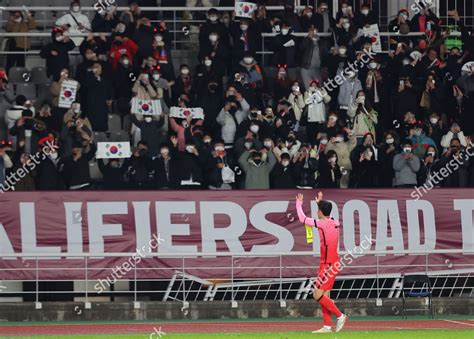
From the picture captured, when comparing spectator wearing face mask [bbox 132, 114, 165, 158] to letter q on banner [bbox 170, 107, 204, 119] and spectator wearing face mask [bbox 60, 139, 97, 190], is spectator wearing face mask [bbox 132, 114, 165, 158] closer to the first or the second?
letter q on banner [bbox 170, 107, 204, 119]

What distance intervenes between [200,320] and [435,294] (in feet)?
16.6

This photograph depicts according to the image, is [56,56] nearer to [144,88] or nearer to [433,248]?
[144,88]

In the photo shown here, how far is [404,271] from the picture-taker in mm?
30656

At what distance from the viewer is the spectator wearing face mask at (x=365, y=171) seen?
1289 inches

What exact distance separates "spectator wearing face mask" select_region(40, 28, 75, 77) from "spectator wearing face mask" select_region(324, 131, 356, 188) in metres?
6.29

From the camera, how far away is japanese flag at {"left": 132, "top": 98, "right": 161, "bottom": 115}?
110ft

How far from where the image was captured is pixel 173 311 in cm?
2912


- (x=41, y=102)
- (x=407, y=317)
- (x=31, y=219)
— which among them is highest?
(x=41, y=102)

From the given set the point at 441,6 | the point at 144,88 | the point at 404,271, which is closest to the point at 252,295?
the point at 404,271

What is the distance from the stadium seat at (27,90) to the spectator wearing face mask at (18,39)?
1191 millimetres

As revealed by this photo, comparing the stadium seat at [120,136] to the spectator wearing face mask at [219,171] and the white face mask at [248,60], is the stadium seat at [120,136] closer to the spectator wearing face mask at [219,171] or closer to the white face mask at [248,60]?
the spectator wearing face mask at [219,171]

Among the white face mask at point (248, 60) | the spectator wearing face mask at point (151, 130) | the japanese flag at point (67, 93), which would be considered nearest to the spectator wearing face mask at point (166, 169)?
the spectator wearing face mask at point (151, 130)

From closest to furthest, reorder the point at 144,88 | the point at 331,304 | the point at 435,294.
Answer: the point at 331,304 < the point at 435,294 < the point at 144,88

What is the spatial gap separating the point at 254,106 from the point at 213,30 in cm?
229
